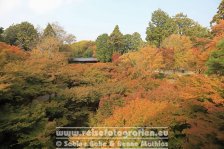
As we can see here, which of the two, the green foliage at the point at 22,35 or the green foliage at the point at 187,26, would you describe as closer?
the green foliage at the point at 187,26

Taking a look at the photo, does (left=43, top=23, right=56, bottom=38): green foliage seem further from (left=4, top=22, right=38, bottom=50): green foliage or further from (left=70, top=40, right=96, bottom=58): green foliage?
(left=70, top=40, right=96, bottom=58): green foliage

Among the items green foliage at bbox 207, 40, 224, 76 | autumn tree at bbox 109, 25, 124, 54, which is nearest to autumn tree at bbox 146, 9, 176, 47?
autumn tree at bbox 109, 25, 124, 54

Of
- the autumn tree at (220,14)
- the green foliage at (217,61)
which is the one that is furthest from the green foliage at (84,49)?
the green foliage at (217,61)

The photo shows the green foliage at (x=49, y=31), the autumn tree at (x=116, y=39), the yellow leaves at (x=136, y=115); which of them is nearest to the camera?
the yellow leaves at (x=136, y=115)

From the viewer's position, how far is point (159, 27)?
3534cm

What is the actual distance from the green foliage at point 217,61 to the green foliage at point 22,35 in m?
33.2

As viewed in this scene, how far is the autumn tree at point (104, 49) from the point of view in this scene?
3625 cm

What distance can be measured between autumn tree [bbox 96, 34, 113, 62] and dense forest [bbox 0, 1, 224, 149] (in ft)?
21.2

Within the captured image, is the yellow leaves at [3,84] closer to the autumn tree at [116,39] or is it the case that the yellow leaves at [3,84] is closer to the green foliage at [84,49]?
the autumn tree at [116,39]

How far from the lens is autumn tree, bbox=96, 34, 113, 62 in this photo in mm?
36250

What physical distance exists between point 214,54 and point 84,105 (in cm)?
1153

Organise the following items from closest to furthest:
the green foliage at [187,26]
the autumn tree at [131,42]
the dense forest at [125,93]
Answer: the dense forest at [125,93], the green foliage at [187,26], the autumn tree at [131,42]

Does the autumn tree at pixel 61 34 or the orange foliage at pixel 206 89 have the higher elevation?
the autumn tree at pixel 61 34

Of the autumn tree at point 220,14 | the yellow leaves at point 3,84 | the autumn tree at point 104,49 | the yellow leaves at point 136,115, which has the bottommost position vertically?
the yellow leaves at point 136,115
